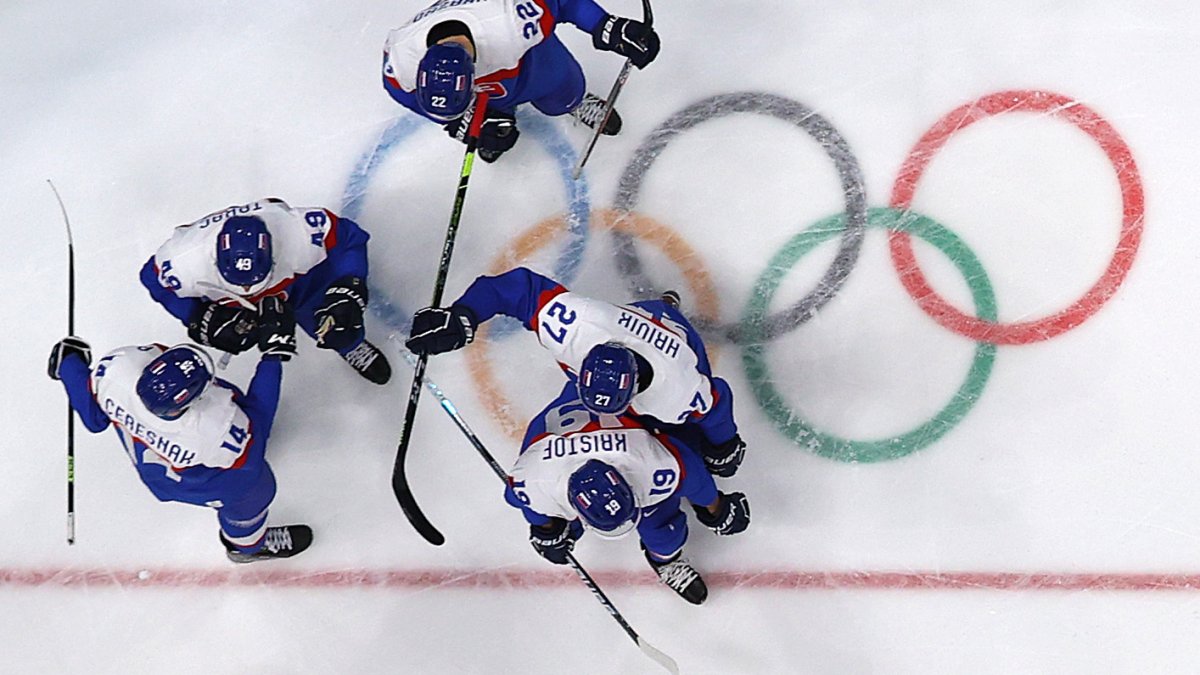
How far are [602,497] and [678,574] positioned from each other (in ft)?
3.87

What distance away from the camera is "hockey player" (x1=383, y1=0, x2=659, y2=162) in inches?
148

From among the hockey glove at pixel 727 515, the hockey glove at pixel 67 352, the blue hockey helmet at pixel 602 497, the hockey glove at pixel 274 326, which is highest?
the hockey glove at pixel 274 326

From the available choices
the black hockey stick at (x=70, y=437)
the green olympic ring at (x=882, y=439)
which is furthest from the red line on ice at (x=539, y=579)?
the green olympic ring at (x=882, y=439)

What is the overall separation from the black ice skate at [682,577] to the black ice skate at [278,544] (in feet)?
5.24

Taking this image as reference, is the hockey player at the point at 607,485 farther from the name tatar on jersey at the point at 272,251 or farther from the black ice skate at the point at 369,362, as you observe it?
the name tatar on jersey at the point at 272,251

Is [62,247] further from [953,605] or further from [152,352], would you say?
[953,605]

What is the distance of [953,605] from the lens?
14.6 feet

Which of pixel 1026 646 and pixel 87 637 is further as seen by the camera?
pixel 87 637

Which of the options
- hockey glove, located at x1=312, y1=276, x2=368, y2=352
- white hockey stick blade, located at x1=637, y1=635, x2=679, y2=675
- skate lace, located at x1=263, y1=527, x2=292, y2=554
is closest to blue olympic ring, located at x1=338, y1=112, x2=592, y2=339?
hockey glove, located at x1=312, y1=276, x2=368, y2=352

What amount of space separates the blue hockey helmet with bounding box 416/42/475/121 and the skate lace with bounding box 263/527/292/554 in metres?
2.11

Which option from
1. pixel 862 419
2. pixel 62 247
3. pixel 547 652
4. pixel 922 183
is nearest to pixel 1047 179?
pixel 922 183

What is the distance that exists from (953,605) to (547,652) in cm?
179

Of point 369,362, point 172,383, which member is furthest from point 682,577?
point 172,383

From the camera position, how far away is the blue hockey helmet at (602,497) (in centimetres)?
345
